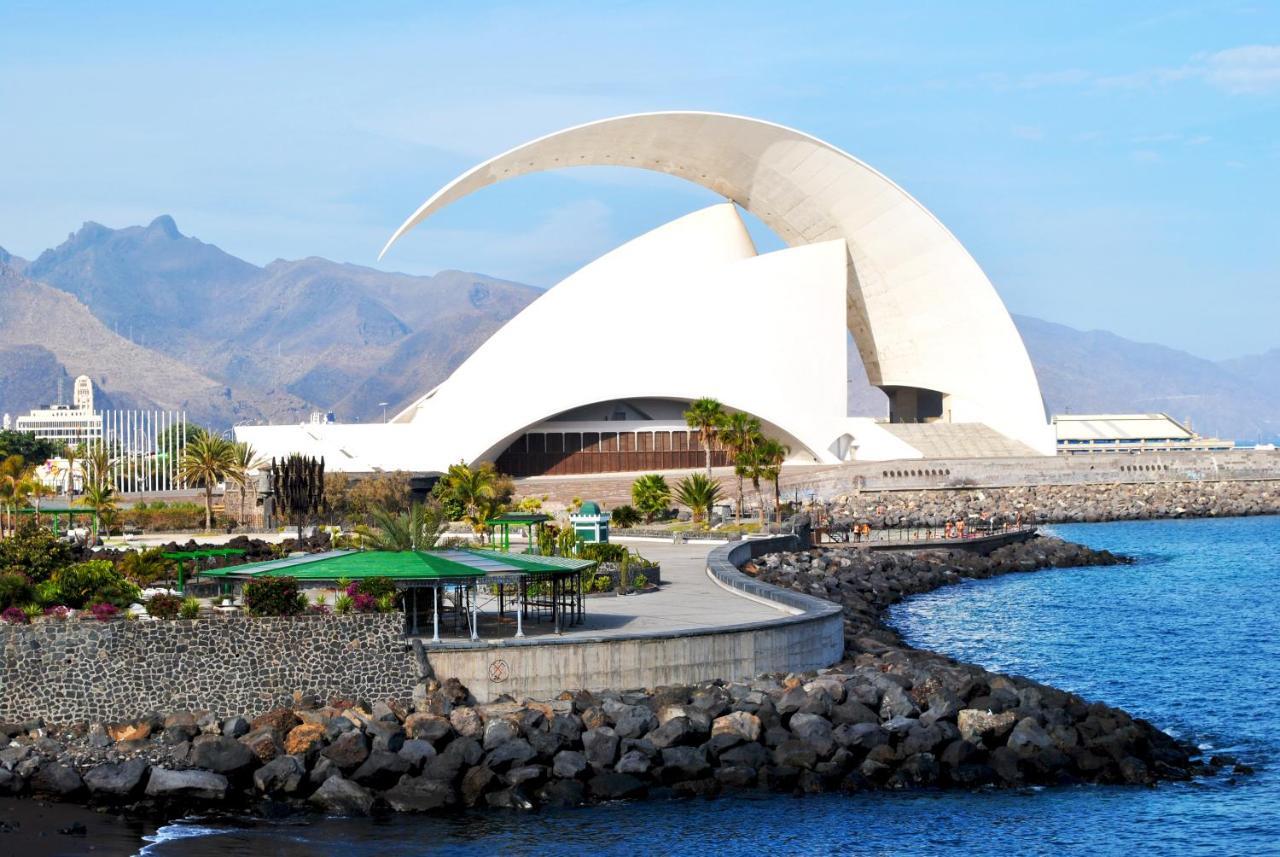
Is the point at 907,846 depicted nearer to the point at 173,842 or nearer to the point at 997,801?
the point at 997,801

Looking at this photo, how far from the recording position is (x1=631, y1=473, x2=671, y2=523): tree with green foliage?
43906 millimetres

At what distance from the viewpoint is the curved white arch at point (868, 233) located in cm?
5647

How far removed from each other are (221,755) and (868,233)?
47290 millimetres

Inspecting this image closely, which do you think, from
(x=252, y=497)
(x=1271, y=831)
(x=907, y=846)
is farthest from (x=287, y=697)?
(x=252, y=497)

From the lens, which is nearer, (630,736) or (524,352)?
(630,736)

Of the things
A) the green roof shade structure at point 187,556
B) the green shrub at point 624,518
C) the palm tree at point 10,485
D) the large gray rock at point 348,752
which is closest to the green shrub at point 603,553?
the green roof shade structure at point 187,556

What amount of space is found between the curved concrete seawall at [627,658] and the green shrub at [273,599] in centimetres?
167

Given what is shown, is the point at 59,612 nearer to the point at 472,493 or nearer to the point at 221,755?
the point at 221,755

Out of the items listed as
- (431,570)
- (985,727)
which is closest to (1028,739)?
(985,727)

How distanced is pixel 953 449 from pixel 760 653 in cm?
4297

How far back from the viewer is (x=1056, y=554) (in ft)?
147

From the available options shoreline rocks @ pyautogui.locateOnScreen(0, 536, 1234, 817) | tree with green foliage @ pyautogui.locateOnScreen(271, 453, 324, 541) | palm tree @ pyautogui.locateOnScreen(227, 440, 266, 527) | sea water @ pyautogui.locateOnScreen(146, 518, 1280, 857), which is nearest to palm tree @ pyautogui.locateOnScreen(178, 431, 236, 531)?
palm tree @ pyautogui.locateOnScreen(227, 440, 266, 527)

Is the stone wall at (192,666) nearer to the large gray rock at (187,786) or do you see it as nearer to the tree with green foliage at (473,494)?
the large gray rock at (187,786)

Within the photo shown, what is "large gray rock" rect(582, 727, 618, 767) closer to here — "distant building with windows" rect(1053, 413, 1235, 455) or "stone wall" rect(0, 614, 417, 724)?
"stone wall" rect(0, 614, 417, 724)
